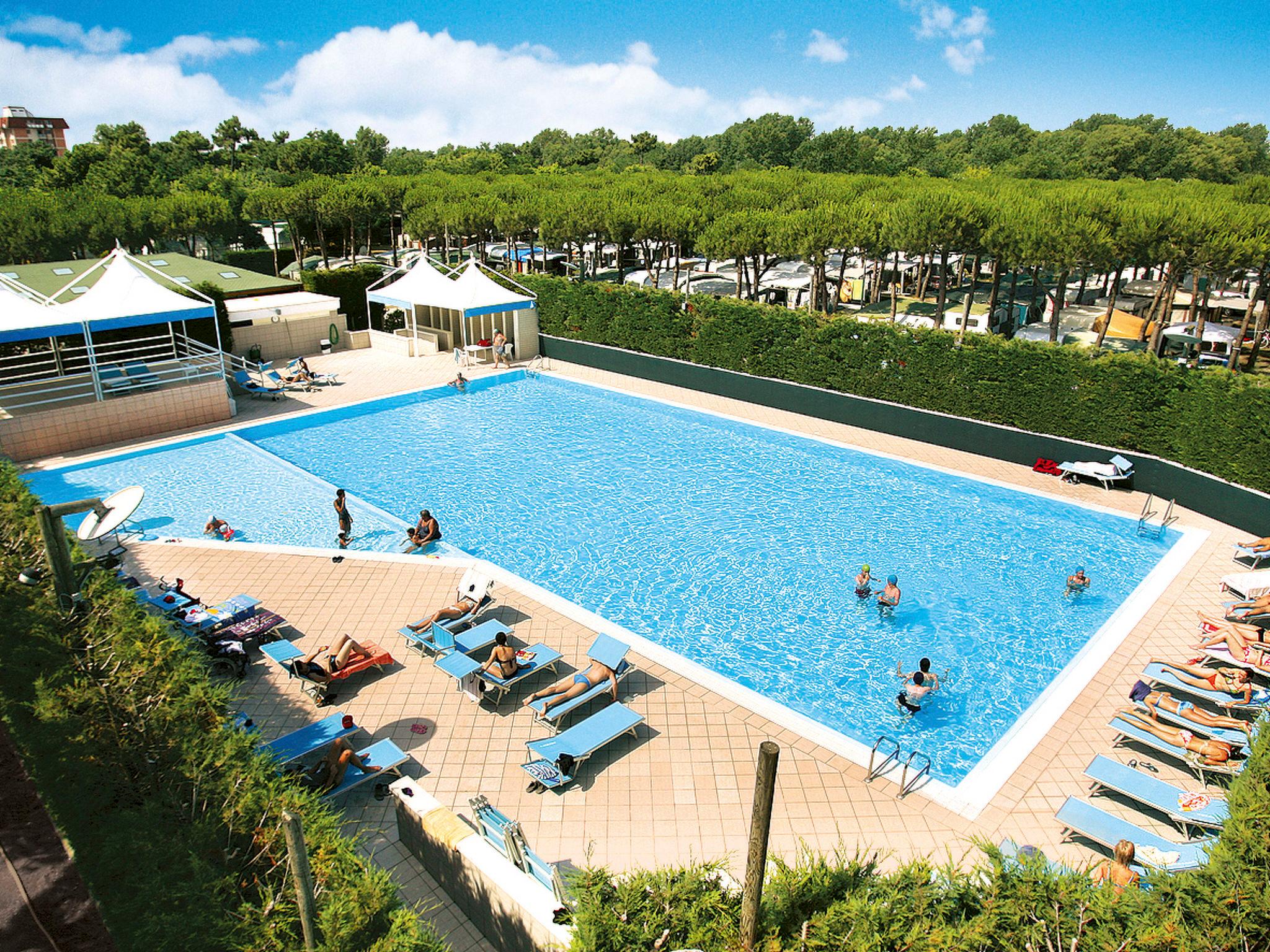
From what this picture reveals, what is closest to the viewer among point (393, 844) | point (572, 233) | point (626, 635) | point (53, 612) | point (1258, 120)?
point (393, 844)

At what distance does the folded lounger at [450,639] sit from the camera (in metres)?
9.48

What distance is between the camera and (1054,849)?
701 centimetres

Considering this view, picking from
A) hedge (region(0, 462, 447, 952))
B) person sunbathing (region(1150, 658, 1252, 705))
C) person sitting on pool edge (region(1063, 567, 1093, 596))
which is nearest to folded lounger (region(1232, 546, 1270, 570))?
person sitting on pool edge (region(1063, 567, 1093, 596))

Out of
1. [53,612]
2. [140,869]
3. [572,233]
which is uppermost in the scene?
[572,233]

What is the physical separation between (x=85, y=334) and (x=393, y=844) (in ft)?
49.7

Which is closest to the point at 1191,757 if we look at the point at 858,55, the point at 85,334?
the point at 85,334

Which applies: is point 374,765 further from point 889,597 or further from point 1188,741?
point 1188,741

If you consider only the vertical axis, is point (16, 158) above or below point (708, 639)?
above

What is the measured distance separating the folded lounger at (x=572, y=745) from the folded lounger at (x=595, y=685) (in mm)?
221

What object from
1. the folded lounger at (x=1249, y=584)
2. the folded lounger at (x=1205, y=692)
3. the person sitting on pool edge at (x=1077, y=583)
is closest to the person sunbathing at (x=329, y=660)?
the folded lounger at (x=1205, y=692)

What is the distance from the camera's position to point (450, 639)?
955 cm

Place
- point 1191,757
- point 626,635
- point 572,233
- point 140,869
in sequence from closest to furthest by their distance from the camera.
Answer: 1. point 140,869
2. point 1191,757
3. point 626,635
4. point 572,233

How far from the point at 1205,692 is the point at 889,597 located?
13.0 feet

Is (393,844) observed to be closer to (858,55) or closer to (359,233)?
(359,233)
